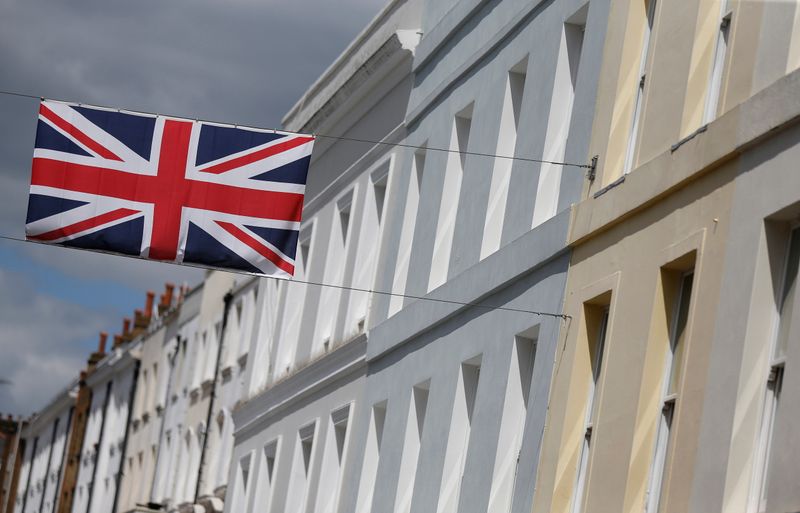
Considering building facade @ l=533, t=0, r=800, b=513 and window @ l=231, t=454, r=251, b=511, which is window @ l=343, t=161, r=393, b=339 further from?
building facade @ l=533, t=0, r=800, b=513

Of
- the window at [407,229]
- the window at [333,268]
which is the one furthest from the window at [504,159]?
the window at [333,268]

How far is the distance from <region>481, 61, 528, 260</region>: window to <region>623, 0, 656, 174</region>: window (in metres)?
4.03

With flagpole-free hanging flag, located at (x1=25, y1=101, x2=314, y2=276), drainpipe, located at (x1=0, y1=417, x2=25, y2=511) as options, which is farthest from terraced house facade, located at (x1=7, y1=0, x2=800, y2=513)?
drainpipe, located at (x1=0, y1=417, x2=25, y2=511)

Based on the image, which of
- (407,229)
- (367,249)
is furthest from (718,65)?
(367,249)

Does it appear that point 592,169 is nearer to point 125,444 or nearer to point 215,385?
point 215,385

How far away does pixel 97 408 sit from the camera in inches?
3019

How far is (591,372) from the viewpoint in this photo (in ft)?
65.4

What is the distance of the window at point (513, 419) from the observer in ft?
71.4

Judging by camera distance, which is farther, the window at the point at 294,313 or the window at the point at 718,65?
the window at the point at 294,313

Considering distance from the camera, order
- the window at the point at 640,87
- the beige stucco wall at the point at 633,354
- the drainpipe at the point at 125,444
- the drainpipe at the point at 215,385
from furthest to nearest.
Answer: the drainpipe at the point at 125,444 < the drainpipe at the point at 215,385 < the window at the point at 640,87 < the beige stucco wall at the point at 633,354

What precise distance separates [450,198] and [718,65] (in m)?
9.34

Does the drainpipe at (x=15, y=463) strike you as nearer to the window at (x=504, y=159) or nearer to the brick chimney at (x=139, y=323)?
the brick chimney at (x=139, y=323)

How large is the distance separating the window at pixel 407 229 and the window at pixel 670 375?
10968 millimetres

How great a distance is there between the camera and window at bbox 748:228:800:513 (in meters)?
15.0
